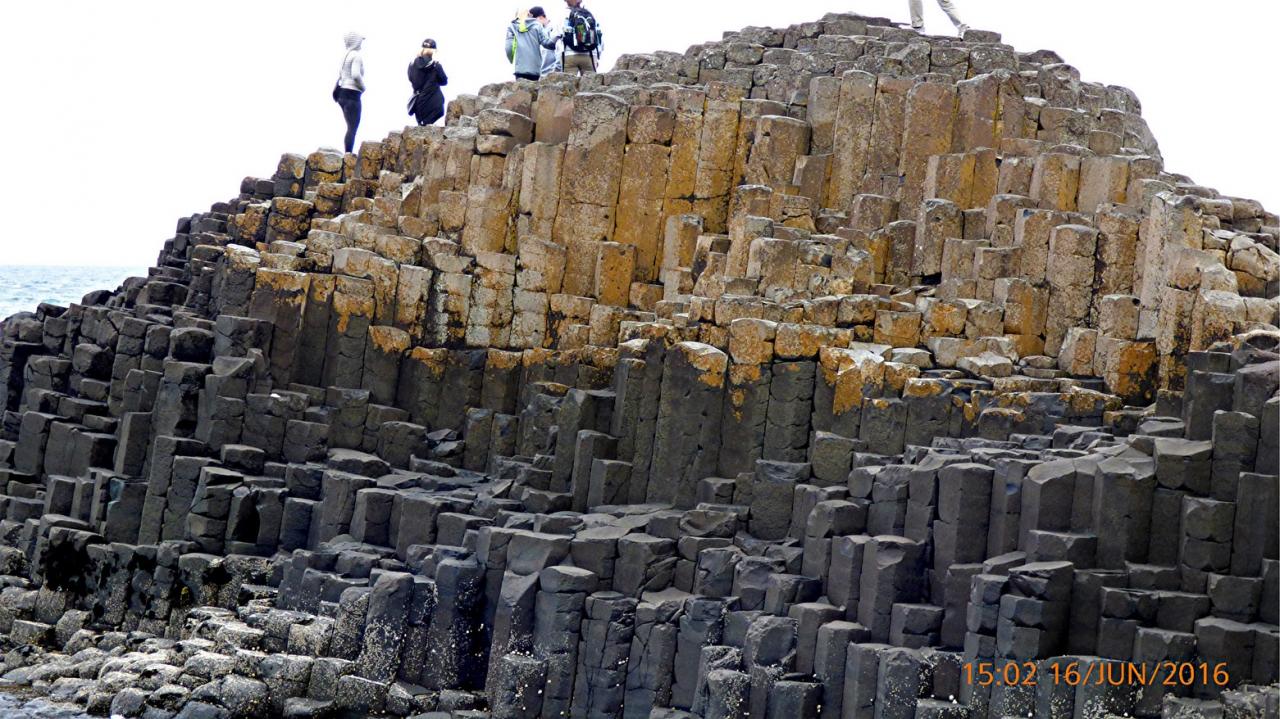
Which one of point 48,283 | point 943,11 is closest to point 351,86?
point 943,11

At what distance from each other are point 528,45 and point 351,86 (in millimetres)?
3140

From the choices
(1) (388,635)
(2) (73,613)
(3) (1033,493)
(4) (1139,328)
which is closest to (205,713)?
(1) (388,635)

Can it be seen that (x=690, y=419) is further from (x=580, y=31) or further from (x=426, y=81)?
(x=426, y=81)

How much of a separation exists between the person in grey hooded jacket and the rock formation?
1.05m

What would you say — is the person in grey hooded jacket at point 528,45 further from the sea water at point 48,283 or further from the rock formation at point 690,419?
the sea water at point 48,283

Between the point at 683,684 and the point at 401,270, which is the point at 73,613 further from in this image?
the point at 683,684

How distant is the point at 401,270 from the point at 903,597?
10.7 meters

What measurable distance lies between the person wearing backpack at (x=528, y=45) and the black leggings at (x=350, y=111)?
9.49 feet

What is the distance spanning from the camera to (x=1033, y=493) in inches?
881

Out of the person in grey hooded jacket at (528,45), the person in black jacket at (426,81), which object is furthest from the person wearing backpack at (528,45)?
the person in black jacket at (426,81)

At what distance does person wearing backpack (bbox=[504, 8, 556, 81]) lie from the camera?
1315 inches

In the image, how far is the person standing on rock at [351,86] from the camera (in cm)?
3400

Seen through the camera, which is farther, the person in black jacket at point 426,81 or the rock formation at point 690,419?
the person in black jacket at point 426,81

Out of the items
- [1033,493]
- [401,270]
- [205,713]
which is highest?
[401,270]
